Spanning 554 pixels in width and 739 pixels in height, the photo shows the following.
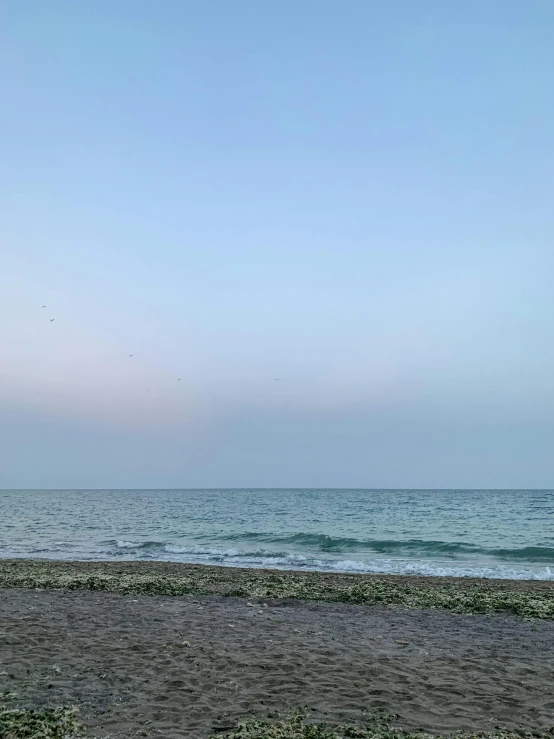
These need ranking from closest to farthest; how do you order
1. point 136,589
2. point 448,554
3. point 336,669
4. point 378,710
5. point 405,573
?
1. point 378,710
2. point 336,669
3. point 136,589
4. point 405,573
5. point 448,554

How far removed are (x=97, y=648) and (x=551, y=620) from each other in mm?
10634

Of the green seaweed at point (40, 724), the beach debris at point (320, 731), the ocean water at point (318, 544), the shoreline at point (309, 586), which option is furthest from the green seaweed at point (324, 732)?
the ocean water at point (318, 544)

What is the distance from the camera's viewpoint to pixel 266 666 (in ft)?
28.8

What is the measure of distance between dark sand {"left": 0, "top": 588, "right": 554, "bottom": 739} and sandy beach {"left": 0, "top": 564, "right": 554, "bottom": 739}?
0.02 m

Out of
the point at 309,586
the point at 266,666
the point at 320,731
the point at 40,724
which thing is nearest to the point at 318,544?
the point at 309,586

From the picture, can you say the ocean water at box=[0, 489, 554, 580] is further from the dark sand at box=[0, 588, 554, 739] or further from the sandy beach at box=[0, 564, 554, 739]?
the dark sand at box=[0, 588, 554, 739]

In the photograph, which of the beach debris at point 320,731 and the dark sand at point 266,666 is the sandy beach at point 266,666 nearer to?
the dark sand at point 266,666

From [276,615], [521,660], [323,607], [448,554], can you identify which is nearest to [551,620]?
[521,660]

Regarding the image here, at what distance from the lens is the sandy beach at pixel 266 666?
277 inches

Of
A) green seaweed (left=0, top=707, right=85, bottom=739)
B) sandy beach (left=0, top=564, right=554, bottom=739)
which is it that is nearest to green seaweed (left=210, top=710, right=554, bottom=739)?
sandy beach (left=0, top=564, right=554, bottom=739)

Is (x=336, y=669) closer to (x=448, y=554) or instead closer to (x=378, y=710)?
(x=378, y=710)

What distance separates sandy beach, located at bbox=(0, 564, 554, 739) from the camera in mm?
7039

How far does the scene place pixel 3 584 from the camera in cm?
1738

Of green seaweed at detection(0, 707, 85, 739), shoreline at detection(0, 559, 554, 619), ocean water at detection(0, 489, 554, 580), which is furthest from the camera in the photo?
ocean water at detection(0, 489, 554, 580)
